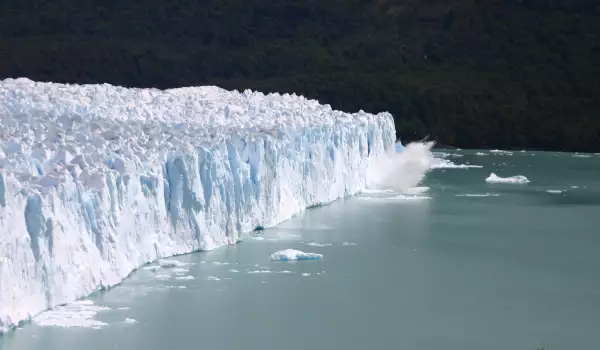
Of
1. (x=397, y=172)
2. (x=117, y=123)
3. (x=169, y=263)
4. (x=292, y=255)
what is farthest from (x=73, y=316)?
(x=397, y=172)

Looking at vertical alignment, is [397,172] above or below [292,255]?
above

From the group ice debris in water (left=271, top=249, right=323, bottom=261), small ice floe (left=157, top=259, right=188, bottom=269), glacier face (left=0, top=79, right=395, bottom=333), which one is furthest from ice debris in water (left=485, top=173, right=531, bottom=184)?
small ice floe (left=157, top=259, right=188, bottom=269)

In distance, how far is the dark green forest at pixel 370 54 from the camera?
30.4 meters

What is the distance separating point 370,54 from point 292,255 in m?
25.4

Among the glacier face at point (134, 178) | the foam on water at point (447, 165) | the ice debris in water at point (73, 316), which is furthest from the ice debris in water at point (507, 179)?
the ice debris in water at point (73, 316)

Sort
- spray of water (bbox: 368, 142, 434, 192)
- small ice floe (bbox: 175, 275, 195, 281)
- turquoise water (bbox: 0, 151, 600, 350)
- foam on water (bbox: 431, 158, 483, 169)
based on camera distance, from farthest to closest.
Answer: foam on water (bbox: 431, 158, 483, 169) → spray of water (bbox: 368, 142, 434, 192) → small ice floe (bbox: 175, 275, 195, 281) → turquoise water (bbox: 0, 151, 600, 350)

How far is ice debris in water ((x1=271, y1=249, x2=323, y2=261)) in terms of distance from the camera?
9266mm

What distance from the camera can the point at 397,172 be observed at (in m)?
17.0

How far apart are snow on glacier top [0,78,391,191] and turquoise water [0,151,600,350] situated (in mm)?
902

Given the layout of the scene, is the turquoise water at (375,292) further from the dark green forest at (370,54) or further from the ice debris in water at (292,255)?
the dark green forest at (370,54)

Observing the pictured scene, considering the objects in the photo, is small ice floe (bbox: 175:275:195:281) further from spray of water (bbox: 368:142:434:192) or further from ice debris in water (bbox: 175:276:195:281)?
Result: spray of water (bbox: 368:142:434:192)

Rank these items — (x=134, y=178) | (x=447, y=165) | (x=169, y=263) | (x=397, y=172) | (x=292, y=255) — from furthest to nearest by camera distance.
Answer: (x=447, y=165) < (x=397, y=172) < (x=292, y=255) < (x=169, y=263) < (x=134, y=178)

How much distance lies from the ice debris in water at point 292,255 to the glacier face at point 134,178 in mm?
544

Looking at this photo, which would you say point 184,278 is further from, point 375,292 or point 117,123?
point 117,123
